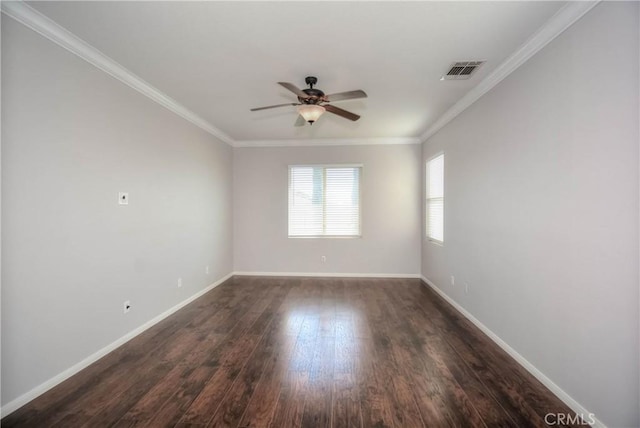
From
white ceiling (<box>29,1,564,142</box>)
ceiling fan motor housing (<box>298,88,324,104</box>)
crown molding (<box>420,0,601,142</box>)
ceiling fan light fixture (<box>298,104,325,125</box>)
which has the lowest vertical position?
ceiling fan light fixture (<box>298,104,325,125</box>)

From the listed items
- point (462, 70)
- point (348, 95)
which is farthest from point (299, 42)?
point (462, 70)

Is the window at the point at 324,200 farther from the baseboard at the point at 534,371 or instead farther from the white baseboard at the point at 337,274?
the baseboard at the point at 534,371

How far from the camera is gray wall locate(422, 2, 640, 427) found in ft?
5.07

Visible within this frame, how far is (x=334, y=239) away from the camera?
552 cm

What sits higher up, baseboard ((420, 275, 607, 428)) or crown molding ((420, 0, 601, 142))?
crown molding ((420, 0, 601, 142))

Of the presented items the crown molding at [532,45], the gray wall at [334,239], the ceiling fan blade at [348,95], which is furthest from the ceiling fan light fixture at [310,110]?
the gray wall at [334,239]

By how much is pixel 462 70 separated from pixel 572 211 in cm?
166

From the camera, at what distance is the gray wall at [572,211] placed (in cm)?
154

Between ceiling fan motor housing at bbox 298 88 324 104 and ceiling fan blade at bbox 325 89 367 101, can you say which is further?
ceiling fan motor housing at bbox 298 88 324 104

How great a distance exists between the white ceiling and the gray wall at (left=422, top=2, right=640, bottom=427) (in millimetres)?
451

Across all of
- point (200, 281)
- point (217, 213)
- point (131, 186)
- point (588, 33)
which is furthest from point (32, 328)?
point (588, 33)

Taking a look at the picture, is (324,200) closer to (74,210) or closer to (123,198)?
(123,198)

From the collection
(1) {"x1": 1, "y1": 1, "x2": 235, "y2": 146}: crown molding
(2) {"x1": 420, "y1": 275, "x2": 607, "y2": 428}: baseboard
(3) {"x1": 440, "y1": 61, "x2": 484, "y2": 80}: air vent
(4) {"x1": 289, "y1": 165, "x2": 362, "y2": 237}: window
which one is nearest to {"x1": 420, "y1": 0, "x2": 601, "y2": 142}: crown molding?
(3) {"x1": 440, "y1": 61, "x2": 484, "y2": 80}: air vent

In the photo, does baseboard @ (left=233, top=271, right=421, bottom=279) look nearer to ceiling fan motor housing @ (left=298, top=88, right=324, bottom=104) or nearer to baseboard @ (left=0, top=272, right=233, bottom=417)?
baseboard @ (left=0, top=272, right=233, bottom=417)
